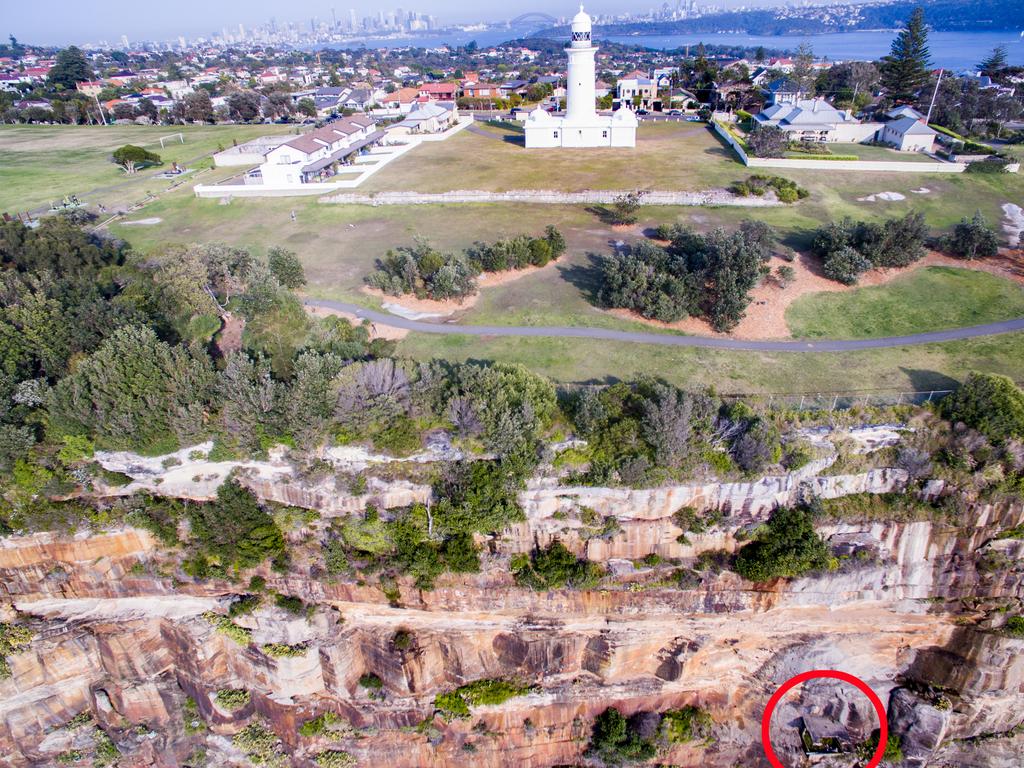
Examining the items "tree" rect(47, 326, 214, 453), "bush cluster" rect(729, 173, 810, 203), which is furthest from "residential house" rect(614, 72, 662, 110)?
"tree" rect(47, 326, 214, 453)

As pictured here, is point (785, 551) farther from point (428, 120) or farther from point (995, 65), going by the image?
point (995, 65)

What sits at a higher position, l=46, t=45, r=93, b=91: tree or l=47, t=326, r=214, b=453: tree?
l=46, t=45, r=93, b=91: tree

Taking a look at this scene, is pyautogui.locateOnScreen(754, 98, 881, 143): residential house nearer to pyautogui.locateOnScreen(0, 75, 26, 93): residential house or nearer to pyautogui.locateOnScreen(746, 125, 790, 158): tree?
pyautogui.locateOnScreen(746, 125, 790, 158): tree

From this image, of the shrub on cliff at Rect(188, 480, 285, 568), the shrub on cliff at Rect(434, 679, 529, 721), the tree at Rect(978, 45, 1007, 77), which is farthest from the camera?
the tree at Rect(978, 45, 1007, 77)

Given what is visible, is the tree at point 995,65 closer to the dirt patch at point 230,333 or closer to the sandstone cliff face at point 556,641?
the sandstone cliff face at point 556,641

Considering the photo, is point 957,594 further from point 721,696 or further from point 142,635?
point 142,635

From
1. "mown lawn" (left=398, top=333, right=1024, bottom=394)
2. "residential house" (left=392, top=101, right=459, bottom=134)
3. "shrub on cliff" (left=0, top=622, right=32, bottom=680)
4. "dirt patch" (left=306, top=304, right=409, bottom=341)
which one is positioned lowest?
"shrub on cliff" (left=0, top=622, right=32, bottom=680)

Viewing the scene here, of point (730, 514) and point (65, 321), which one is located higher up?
point (65, 321)

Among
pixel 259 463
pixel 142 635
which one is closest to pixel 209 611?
pixel 142 635
